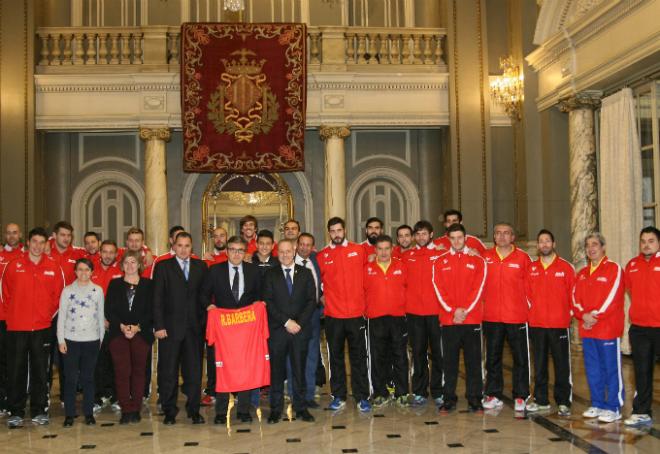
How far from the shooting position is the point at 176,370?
6719 mm

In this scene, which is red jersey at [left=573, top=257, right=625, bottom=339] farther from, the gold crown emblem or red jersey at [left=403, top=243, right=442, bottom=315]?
the gold crown emblem

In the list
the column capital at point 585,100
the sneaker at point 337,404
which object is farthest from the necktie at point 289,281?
the column capital at point 585,100

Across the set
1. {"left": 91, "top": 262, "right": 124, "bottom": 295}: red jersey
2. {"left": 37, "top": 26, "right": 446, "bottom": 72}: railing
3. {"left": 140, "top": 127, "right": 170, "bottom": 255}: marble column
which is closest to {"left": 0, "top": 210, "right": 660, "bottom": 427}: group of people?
{"left": 91, "top": 262, "right": 124, "bottom": 295}: red jersey

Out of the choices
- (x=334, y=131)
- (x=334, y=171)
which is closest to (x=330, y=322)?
(x=334, y=171)

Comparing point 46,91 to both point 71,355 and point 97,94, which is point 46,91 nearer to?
point 97,94

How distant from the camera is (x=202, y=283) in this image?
6.78 meters

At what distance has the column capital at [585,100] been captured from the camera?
10.3m

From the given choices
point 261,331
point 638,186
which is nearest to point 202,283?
point 261,331

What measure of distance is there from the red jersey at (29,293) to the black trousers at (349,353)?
2510 mm

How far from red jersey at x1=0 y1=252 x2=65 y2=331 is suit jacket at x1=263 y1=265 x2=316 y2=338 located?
1.92m

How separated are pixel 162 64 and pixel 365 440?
26.9 ft

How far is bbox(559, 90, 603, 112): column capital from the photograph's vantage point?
1029 cm

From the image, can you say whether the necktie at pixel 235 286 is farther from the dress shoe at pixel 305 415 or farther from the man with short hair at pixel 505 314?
the man with short hair at pixel 505 314

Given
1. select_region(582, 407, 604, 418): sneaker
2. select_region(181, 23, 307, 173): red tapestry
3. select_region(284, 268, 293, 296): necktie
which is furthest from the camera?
select_region(181, 23, 307, 173): red tapestry
